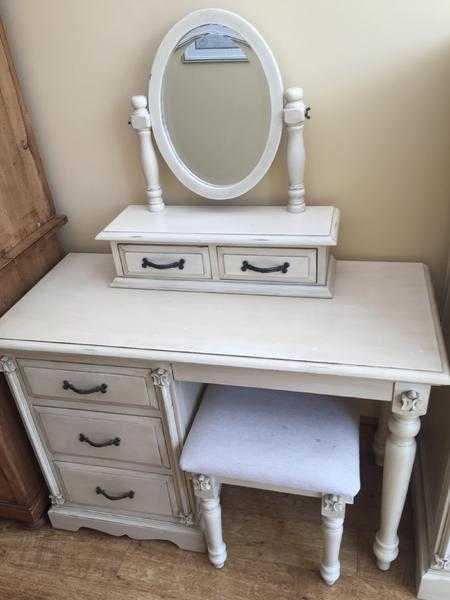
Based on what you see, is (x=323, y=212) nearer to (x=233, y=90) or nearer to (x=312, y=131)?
(x=312, y=131)

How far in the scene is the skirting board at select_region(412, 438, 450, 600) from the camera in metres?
1.25

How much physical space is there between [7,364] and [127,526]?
59 centimetres

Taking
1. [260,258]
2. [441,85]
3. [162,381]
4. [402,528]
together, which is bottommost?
[402,528]

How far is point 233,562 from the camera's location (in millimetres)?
1419

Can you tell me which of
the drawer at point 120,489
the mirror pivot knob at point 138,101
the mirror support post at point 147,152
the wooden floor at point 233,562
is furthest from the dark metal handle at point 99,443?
the mirror pivot knob at point 138,101

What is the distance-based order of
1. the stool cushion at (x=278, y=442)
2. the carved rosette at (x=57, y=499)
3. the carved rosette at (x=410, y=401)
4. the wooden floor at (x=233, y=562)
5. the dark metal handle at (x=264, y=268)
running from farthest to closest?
1. the carved rosette at (x=57, y=499)
2. the wooden floor at (x=233, y=562)
3. the dark metal handle at (x=264, y=268)
4. the stool cushion at (x=278, y=442)
5. the carved rosette at (x=410, y=401)

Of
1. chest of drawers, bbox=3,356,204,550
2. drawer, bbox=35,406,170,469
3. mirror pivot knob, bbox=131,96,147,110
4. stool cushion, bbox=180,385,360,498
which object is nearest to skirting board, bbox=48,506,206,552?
chest of drawers, bbox=3,356,204,550

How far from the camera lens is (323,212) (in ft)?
4.37

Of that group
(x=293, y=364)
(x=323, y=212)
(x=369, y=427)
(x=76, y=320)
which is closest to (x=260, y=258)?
(x=323, y=212)

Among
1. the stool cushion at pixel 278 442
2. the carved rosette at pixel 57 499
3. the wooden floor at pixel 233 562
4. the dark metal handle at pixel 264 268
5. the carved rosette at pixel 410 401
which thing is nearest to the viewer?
the carved rosette at pixel 410 401

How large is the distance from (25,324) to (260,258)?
0.61 m

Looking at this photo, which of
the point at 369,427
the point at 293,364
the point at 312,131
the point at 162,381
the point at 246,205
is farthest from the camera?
the point at 369,427

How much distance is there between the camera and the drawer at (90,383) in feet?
3.97

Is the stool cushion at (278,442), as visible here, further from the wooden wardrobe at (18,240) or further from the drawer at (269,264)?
the wooden wardrobe at (18,240)
